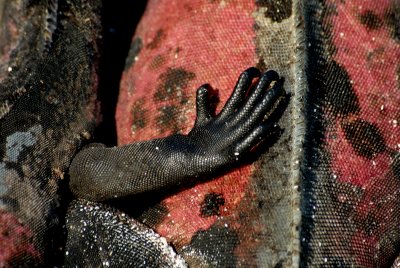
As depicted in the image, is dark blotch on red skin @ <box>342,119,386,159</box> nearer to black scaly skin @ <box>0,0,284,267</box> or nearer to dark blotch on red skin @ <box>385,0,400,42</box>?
black scaly skin @ <box>0,0,284,267</box>

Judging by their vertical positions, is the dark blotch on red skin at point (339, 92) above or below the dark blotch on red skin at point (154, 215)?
above

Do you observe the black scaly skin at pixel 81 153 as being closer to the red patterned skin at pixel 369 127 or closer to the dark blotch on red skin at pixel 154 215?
the dark blotch on red skin at pixel 154 215

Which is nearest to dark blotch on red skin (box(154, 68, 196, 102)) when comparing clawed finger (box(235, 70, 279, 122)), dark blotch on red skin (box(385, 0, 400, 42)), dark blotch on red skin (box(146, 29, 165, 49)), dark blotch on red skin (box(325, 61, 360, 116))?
dark blotch on red skin (box(146, 29, 165, 49))

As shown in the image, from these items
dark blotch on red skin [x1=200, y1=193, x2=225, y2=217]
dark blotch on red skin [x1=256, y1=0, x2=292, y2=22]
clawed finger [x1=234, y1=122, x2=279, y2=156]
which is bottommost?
dark blotch on red skin [x1=200, y1=193, x2=225, y2=217]

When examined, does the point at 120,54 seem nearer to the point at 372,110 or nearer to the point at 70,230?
→ the point at 70,230

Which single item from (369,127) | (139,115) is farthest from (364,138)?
(139,115)

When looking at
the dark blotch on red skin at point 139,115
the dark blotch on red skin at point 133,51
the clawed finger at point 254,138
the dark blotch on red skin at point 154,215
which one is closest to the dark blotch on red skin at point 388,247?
the clawed finger at point 254,138
